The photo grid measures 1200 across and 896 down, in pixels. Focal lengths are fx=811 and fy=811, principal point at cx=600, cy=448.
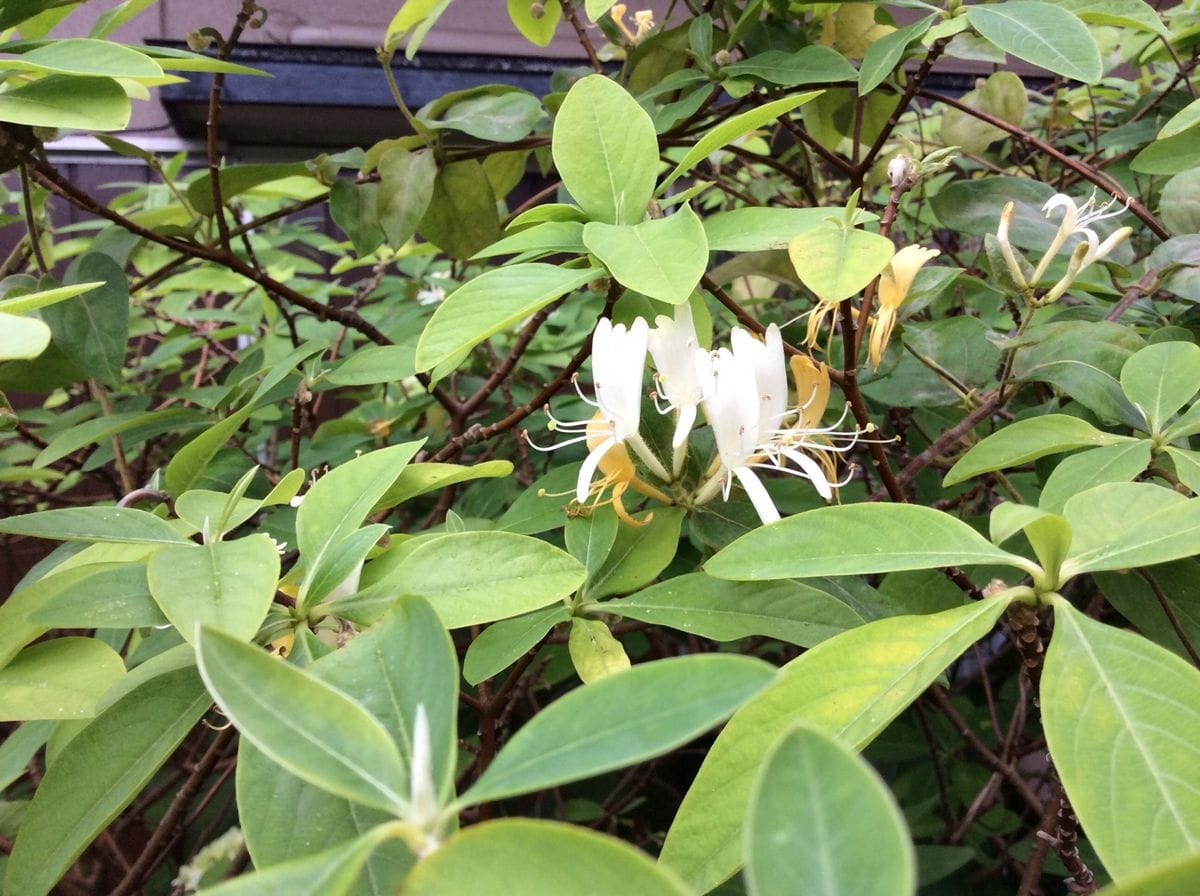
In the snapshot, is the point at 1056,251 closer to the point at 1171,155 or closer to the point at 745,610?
the point at 1171,155

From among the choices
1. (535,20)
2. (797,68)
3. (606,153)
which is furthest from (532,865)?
(535,20)

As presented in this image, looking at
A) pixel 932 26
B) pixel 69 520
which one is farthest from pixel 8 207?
pixel 932 26

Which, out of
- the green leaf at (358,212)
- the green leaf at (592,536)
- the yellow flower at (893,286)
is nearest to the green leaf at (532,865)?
the green leaf at (592,536)

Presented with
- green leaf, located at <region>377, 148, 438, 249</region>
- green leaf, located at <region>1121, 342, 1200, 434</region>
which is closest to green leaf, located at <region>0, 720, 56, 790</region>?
green leaf, located at <region>377, 148, 438, 249</region>

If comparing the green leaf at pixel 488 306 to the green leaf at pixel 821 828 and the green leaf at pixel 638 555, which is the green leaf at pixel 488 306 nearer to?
the green leaf at pixel 638 555

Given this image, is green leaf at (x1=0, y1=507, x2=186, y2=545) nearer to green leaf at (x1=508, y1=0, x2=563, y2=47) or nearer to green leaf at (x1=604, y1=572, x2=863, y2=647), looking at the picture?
green leaf at (x1=604, y1=572, x2=863, y2=647)
